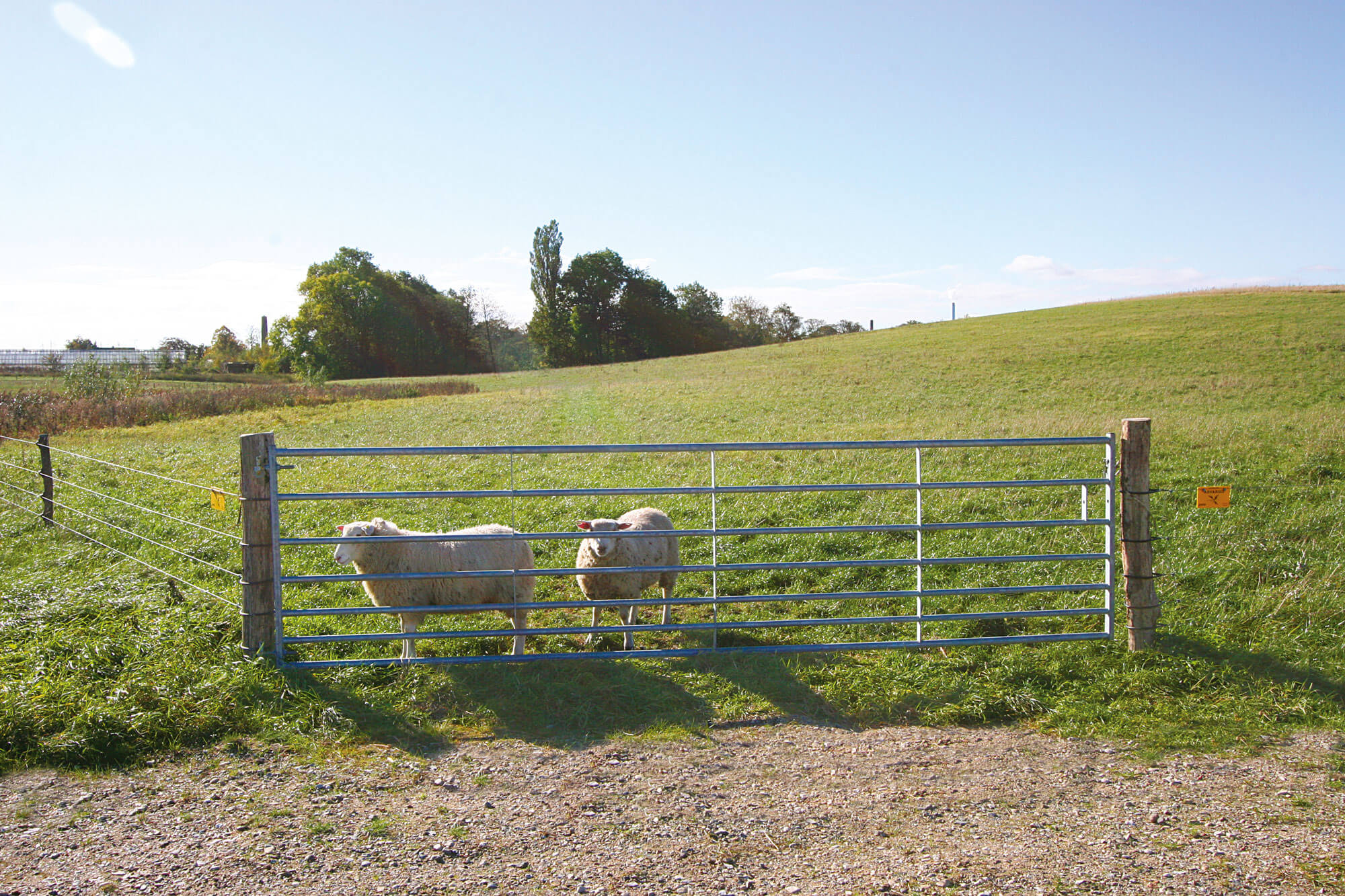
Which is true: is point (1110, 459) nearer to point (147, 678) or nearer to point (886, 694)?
point (886, 694)

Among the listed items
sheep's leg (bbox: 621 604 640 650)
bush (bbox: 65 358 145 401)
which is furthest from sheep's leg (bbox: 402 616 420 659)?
bush (bbox: 65 358 145 401)

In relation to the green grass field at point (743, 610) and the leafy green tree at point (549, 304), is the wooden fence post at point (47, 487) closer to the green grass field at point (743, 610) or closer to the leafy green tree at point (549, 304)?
the green grass field at point (743, 610)

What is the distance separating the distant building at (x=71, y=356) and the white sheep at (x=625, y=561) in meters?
39.2

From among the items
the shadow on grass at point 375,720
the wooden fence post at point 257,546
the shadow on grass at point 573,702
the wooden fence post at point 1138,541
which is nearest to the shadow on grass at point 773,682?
the shadow on grass at point 573,702

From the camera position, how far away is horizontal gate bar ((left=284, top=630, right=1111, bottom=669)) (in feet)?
→ 20.1

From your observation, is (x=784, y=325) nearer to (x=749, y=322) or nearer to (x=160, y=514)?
(x=749, y=322)

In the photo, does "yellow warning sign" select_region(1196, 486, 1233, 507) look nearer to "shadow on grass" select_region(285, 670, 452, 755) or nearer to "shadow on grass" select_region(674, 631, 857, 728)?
"shadow on grass" select_region(674, 631, 857, 728)

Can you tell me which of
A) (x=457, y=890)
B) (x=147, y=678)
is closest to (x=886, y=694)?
(x=457, y=890)

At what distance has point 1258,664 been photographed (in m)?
6.31

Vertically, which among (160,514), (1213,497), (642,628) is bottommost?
(642,628)

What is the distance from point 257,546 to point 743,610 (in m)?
→ 4.14

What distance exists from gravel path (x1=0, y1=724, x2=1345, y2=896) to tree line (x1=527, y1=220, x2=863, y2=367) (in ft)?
234

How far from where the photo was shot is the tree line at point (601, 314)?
76.5 metres

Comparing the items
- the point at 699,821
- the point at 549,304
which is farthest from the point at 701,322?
the point at 699,821
